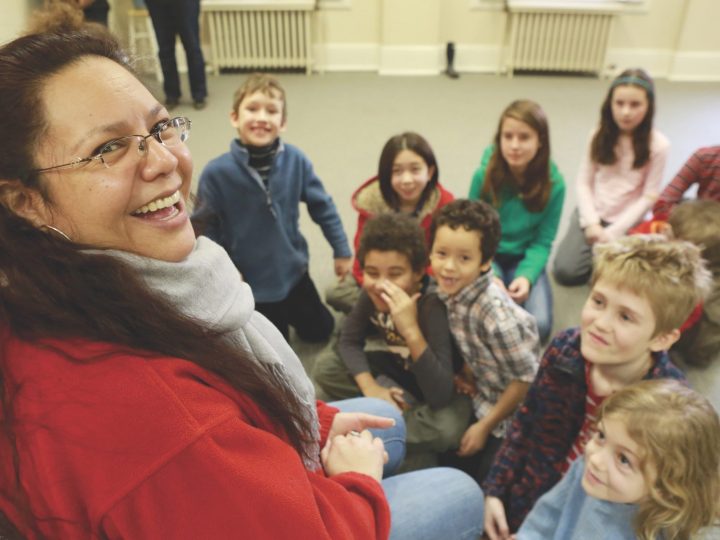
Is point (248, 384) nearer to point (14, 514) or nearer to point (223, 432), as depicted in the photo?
point (223, 432)

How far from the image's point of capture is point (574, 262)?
7.98ft

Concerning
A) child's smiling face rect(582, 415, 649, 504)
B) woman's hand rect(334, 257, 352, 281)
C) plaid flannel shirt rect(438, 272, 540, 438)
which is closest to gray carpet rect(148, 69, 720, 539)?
woman's hand rect(334, 257, 352, 281)

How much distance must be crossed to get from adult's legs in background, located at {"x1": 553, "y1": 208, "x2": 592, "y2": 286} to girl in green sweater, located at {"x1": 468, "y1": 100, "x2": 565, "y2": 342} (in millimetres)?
262

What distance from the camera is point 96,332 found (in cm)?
64

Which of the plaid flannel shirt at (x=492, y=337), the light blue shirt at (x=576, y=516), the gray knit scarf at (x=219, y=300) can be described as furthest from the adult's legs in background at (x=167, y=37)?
the light blue shirt at (x=576, y=516)

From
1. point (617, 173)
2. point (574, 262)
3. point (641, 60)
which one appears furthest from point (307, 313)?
point (641, 60)

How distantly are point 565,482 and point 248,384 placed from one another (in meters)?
0.77

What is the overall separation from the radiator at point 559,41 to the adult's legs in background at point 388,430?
15.0 ft

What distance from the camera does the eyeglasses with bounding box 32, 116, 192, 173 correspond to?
646mm

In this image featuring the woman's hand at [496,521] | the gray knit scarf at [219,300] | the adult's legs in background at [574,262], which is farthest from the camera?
the adult's legs in background at [574,262]

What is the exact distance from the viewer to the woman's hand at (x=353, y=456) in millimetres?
964

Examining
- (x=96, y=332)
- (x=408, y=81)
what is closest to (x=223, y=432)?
(x=96, y=332)

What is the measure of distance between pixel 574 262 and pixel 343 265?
3.39 feet

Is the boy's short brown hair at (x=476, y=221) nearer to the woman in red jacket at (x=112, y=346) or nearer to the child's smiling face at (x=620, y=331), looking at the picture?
the child's smiling face at (x=620, y=331)
